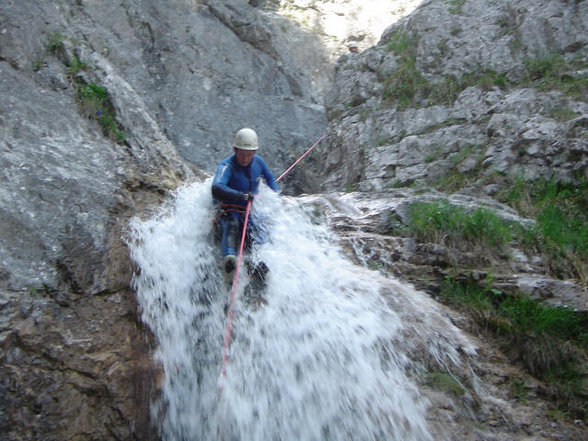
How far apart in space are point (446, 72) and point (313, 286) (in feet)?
20.1

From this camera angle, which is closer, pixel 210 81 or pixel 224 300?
pixel 224 300

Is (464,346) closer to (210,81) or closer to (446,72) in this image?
(446,72)

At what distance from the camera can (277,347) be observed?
14.0 ft

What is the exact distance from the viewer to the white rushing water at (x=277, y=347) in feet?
12.0

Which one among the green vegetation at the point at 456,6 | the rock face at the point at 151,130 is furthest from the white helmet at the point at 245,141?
the green vegetation at the point at 456,6

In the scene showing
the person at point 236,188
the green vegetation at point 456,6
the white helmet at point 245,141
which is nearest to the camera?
the person at point 236,188

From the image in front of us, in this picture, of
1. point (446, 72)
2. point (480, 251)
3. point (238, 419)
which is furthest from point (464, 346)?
point (446, 72)

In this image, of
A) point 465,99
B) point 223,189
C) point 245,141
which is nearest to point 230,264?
point 223,189

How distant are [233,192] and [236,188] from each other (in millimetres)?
397

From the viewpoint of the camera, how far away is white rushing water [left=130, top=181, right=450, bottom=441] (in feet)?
12.0

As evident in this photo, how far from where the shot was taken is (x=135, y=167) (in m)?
6.29

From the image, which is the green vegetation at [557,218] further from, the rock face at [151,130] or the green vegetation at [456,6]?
the green vegetation at [456,6]

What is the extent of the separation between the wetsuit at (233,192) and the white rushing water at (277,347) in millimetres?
349

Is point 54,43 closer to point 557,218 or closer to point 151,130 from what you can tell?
point 151,130
